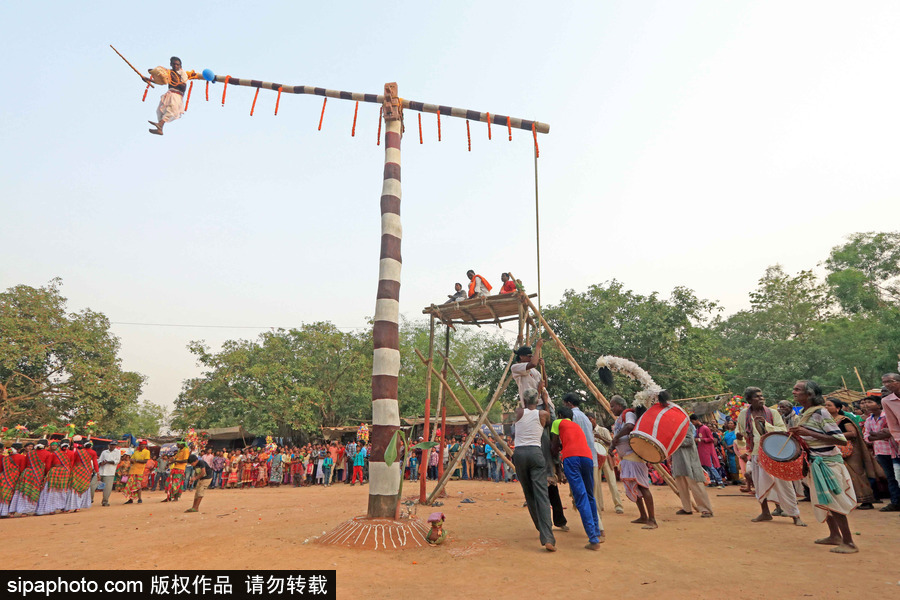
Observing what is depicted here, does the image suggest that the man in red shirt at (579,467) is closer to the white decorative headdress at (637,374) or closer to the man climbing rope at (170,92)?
the white decorative headdress at (637,374)

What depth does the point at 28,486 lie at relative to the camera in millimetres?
11305

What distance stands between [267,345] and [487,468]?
1519 centimetres

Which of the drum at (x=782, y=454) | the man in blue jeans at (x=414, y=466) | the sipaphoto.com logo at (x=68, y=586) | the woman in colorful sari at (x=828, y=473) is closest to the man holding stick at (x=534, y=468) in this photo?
the drum at (x=782, y=454)

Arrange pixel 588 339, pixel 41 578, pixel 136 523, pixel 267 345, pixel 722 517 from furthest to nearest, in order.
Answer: pixel 267 345
pixel 588 339
pixel 136 523
pixel 722 517
pixel 41 578

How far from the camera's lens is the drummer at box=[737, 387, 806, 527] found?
6.80 metres

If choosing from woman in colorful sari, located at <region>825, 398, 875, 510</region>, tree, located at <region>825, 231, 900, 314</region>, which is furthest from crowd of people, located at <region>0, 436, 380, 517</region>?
tree, located at <region>825, 231, 900, 314</region>

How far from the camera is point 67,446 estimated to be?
503 inches

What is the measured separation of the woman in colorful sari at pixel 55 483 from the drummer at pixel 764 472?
48.0 ft

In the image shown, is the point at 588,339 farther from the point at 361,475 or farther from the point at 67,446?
the point at 67,446

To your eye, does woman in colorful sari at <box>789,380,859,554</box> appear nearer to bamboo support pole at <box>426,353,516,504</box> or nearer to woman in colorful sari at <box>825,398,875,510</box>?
woman in colorful sari at <box>825,398,875,510</box>

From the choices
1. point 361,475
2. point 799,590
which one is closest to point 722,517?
point 799,590

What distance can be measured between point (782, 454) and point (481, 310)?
6.85m

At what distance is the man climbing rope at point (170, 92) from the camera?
7.76 metres

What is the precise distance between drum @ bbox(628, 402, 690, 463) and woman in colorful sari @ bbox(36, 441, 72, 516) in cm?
1306
